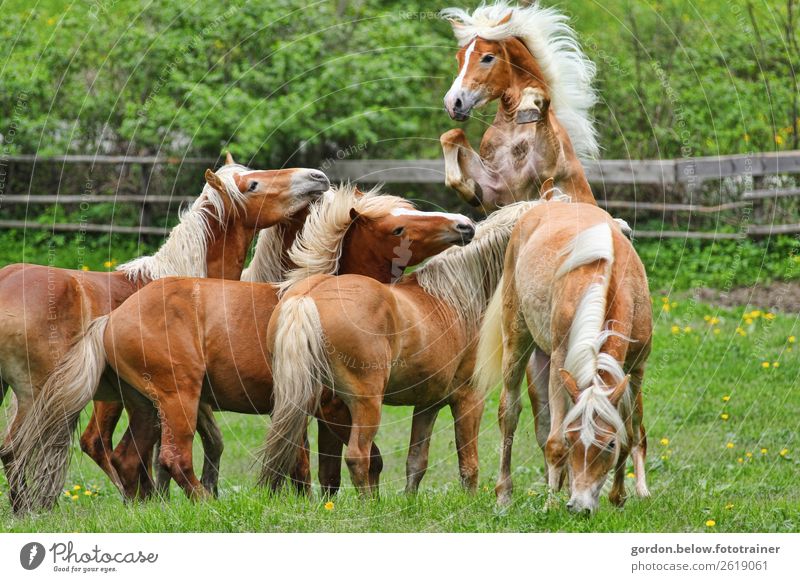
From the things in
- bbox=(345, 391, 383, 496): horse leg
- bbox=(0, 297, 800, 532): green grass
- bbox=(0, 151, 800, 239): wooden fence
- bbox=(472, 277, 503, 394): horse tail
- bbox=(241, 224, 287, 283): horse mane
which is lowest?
bbox=(0, 297, 800, 532): green grass

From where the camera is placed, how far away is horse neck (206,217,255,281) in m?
8.64

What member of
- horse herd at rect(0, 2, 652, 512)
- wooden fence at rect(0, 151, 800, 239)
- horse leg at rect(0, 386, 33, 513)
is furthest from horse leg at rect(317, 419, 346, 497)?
wooden fence at rect(0, 151, 800, 239)

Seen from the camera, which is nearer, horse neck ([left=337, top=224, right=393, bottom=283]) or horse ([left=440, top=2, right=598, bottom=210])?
horse neck ([left=337, top=224, right=393, bottom=283])

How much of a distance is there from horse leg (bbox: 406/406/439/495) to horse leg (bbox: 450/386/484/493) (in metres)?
0.19

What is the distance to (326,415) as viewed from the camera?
782 cm

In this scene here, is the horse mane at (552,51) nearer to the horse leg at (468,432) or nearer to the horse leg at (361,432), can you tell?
the horse leg at (468,432)

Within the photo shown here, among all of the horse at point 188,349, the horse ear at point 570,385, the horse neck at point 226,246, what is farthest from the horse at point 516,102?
the horse ear at point 570,385

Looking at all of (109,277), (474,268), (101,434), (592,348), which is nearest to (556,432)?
(592,348)

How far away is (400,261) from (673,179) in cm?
747

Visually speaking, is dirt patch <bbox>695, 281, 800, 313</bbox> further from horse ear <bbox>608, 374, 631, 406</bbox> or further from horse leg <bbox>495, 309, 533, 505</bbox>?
horse ear <bbox>608, 374, 631, 406</bbox>

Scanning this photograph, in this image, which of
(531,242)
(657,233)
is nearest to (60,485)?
(531,242)

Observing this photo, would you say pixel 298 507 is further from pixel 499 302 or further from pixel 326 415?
pixel 499 302

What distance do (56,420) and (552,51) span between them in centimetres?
479

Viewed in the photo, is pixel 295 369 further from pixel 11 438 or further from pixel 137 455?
pixel 11 438
